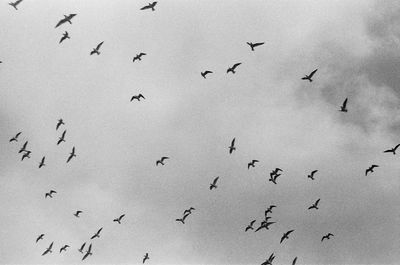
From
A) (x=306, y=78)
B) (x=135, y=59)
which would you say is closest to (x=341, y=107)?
(x=306, y=78)

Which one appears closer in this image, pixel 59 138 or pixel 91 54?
pixel 91 54

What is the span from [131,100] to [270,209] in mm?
29877

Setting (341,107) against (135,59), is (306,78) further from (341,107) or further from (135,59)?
(135,59)

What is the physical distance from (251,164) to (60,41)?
116ft

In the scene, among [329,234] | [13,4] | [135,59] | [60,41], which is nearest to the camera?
[13,4]

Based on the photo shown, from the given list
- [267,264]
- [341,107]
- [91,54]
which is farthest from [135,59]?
[267,264]

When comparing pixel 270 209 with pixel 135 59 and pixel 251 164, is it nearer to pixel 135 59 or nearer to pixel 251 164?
pixel 251 164

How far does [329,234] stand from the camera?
96562mm

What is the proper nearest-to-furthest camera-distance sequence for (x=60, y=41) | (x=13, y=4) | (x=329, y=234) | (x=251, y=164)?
(x=13, y=4) → (x=60, y=41) → (x=251, y=164) → (x=329, y=234)

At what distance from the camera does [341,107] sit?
83.3 metres

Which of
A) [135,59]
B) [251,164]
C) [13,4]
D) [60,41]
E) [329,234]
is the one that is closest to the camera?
[13,4]

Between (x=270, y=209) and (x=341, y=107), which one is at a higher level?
(x=341, y=107)

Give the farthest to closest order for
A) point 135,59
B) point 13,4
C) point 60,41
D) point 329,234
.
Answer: point 329,234, point 135,59, point 60,41, point 13,4

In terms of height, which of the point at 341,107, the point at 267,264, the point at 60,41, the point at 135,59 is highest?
the point at 341,107
